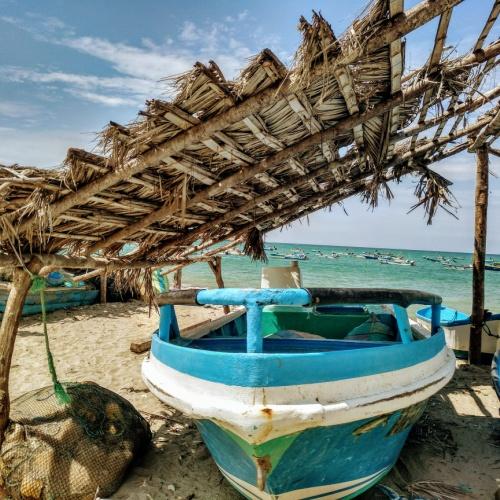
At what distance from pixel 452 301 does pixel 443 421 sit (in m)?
20.8

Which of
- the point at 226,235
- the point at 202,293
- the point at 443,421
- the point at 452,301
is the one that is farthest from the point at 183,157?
the point at 452,301

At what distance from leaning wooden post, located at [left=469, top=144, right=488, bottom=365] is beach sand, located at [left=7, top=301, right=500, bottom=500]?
44 cm

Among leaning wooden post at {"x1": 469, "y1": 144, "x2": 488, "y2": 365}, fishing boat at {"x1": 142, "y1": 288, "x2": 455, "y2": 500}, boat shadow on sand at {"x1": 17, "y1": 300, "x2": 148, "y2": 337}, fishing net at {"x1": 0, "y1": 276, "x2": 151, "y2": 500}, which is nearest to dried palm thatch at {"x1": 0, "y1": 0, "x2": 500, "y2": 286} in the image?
fishing net at {"x1": 0, "y1": 276, "x2": 151, "y2": 500}

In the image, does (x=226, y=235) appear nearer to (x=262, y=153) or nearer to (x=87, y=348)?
(x=262, y=153)

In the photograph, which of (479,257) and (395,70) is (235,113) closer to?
(395,70)

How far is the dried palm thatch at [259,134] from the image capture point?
229 cm

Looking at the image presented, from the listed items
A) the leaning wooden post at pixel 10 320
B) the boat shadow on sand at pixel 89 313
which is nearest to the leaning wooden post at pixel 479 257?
the leaning wooden post at pixel 10 320

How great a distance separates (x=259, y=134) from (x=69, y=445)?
298 cm

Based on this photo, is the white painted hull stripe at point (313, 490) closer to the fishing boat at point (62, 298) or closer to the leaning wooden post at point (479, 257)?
the leaning wooden post at point (479, 257)

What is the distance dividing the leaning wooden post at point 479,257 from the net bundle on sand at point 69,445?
18.1 feet

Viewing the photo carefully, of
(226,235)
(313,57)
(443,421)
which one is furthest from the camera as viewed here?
(226,235)

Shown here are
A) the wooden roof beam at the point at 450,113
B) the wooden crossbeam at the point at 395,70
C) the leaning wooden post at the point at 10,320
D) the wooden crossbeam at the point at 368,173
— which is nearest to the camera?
the wooden crossbeam at the point at 395,70

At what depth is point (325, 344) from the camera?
2980 mm

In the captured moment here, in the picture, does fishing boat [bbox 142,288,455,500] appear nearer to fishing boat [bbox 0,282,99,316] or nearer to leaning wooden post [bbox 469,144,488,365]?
leaning wooden post [bbox 469,144,488,365]
